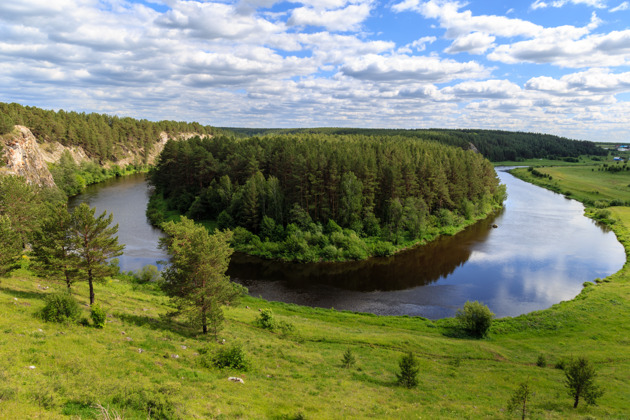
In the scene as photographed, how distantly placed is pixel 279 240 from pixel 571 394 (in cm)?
4414

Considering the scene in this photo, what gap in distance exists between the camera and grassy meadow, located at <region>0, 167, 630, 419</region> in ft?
45.4

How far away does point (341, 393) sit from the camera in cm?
1892

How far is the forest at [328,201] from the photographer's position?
56.9 meters

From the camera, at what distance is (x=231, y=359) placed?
20.5 m

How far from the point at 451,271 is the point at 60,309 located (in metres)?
45.8

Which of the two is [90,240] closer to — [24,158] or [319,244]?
[319,244]

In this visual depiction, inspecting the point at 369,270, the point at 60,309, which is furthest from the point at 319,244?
the point at 60,309

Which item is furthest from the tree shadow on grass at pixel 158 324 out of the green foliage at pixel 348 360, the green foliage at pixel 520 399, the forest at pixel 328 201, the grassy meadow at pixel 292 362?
the forest at pixel 328 201

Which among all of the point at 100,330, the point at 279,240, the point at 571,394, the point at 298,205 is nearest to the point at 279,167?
the point at 298,205

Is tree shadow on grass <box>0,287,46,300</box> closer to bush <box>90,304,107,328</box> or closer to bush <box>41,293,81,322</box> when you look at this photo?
bush <box>41,293,81,322</box>

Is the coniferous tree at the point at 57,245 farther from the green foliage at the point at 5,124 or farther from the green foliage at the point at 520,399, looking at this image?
the green foliage at the point at 5,124

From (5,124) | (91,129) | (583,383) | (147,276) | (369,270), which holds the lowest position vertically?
(369,270)

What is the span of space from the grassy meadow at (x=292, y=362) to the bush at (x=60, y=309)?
68 cm

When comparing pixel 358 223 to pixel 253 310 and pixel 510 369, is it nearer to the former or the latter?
pixel 253 310
